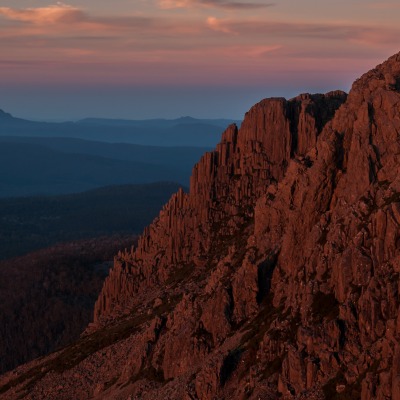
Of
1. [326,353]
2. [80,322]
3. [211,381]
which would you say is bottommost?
[80,322]

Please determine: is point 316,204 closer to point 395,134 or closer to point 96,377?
point 395,134

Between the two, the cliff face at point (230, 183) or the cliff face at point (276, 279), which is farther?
the cliff face at point (230, 183)

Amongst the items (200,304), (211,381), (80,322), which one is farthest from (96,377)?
(80,322)

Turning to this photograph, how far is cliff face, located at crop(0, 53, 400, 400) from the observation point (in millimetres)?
59406

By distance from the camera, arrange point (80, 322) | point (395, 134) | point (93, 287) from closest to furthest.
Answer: point (395, 134) < point (80, 322) < point (93, 287)

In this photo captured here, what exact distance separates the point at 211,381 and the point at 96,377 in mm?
25708

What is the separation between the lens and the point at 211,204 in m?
107

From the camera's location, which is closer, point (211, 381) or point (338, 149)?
point (211, 381)

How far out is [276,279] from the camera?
74375 mm

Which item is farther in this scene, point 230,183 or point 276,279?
point 230,183

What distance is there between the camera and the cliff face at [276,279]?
195 feet

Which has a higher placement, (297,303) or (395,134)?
(395,134)

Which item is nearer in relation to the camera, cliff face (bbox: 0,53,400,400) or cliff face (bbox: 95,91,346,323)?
cliff face (bbox: 0,53,400,400)

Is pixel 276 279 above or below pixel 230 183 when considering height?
below
